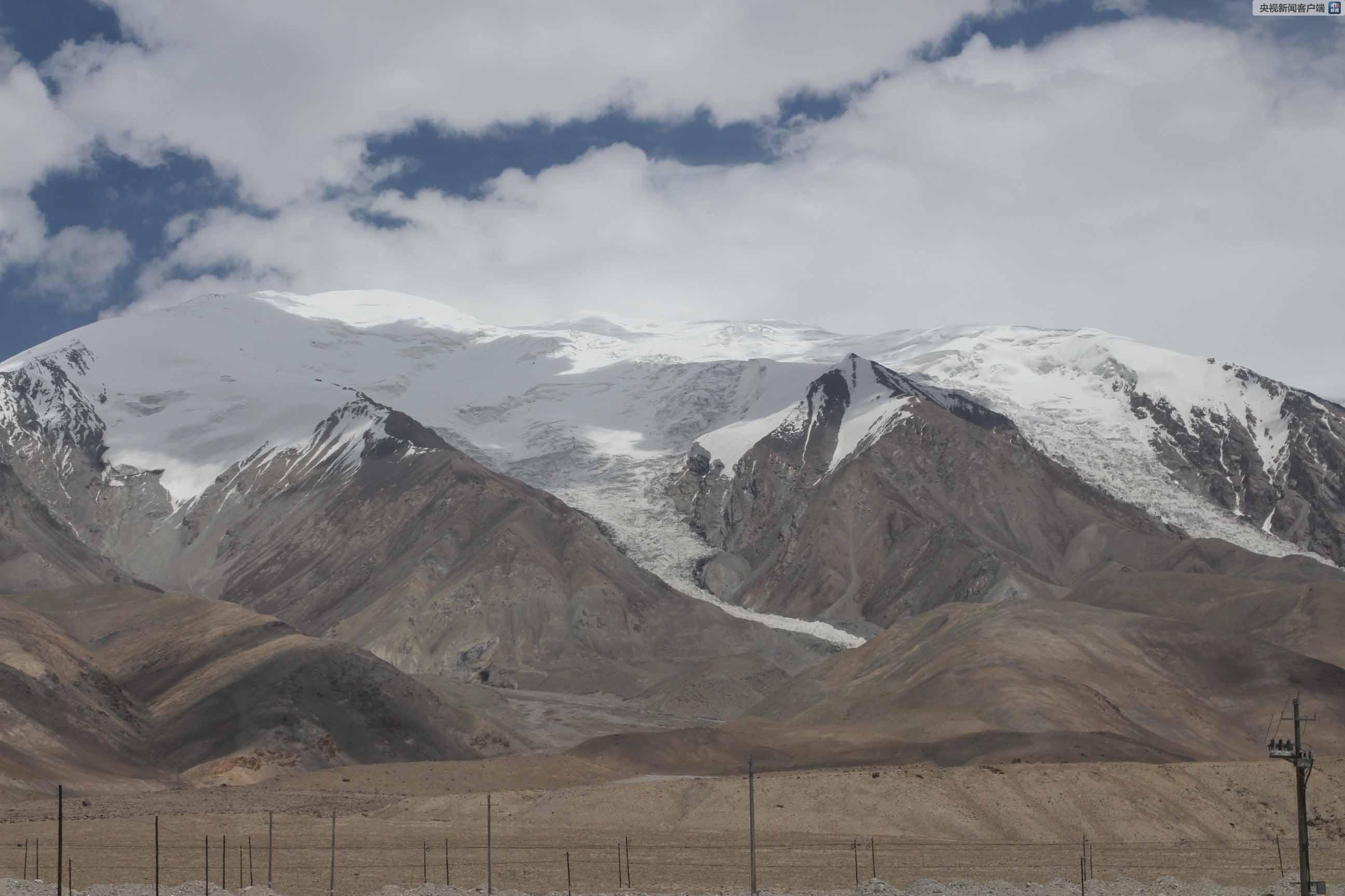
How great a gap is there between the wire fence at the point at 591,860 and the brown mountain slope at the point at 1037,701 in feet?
121

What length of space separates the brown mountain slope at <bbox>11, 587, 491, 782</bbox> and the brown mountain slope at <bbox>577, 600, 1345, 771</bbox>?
53.4 ft

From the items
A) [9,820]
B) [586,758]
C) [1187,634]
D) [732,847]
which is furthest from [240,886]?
[1187,634]

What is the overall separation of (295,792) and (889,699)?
5122cm

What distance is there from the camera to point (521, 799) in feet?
277

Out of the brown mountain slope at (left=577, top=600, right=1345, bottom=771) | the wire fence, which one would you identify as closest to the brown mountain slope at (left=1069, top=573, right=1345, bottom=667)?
the brown mountain slope at (left=577, top=600, right=1345, bottom=771)

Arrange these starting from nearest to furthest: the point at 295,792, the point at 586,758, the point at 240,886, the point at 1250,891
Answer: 1. the point at 1250,891
2. the point at 240,886
3. the point at 295,792
4. the point at 586,758

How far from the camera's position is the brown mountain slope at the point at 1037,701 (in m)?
118

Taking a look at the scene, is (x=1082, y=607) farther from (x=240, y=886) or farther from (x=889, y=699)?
(x=240, y=886)

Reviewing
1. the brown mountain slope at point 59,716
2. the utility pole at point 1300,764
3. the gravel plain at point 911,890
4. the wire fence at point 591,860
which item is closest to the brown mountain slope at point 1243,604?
the wire fence at point 591,860

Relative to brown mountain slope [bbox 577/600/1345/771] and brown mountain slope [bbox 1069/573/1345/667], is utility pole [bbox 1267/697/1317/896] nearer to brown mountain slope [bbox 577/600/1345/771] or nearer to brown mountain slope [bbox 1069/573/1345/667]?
brown mountain slope [bbox 577/600/1345/771]

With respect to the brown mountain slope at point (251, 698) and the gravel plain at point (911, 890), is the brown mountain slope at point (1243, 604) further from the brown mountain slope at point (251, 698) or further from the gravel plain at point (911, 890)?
the gravel plain at point (911, 890)

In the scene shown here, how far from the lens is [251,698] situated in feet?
441

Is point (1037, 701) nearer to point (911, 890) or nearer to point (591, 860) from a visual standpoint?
point (591, 860)

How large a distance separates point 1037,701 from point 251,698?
56893 mm
